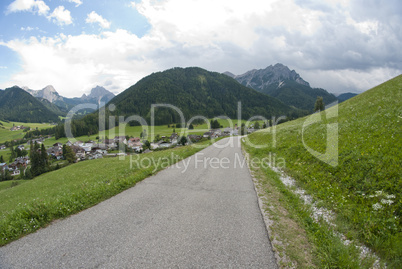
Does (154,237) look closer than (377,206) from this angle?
Yes

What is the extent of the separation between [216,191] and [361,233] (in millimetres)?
6138

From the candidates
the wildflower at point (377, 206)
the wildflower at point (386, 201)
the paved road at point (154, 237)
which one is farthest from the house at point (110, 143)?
the wildflower at point (386, 201)

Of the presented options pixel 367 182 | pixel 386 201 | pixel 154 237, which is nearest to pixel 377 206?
pixel 386 201

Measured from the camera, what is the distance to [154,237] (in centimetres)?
559

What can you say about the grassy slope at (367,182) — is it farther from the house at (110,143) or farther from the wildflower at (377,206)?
the house at (110,143)

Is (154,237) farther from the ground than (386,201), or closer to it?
→ closer to it

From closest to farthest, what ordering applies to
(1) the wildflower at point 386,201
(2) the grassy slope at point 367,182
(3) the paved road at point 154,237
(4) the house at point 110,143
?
(3) the paved road at point 154,237
(2) the grassy slope at point 367,182
(1) the wildflower at point 386,201
(4) the house at point 110,143

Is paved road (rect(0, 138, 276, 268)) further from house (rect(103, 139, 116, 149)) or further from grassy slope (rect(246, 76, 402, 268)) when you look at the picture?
house (rect(103, 139, 116, 149))

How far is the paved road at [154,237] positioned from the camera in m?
4.64

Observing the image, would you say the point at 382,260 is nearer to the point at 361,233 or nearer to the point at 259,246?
the point at 361,233

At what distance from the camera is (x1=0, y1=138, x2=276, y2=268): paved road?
4645 mm

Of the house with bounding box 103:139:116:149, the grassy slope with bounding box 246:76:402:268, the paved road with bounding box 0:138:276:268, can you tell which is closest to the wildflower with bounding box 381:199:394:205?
the grassy slope with bounding box 246:76:402:268

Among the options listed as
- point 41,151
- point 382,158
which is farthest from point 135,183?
point 41,151

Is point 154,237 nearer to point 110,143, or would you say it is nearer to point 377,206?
point 377,206
